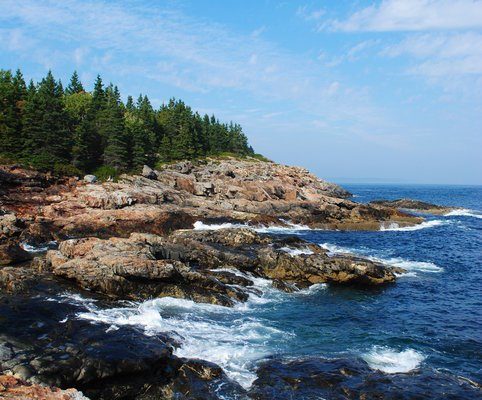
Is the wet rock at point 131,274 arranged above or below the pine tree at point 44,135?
below

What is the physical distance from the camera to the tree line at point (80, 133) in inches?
2830

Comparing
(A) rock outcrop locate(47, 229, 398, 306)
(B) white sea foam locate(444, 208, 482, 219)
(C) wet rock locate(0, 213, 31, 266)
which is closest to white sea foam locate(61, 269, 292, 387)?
(A) rock outcrop locate(47, 229, 398, 306)

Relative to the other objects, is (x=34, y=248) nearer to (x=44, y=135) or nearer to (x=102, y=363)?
(x=102, y=363)

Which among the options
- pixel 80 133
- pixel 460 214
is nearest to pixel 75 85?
pixel 80 133

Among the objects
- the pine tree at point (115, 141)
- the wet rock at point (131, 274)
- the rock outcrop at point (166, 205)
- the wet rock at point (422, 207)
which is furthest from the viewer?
the wet rock at point (422, 207)

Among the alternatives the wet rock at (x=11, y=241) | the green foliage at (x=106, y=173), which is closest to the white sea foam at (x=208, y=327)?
the wet rock at (x=11, y=241)

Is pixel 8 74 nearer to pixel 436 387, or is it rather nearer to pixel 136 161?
pixel 136 161

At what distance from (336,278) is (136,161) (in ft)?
191

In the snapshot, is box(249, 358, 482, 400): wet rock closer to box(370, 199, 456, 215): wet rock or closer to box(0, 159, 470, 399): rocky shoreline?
box(0, 159, 470, 399): rocky shoreline

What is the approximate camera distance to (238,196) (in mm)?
78812

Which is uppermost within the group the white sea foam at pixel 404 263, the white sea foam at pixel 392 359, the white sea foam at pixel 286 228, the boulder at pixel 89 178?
the boulder at pixel 89 178

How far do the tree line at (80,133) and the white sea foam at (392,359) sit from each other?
2380 inches

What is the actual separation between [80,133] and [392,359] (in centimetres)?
7379

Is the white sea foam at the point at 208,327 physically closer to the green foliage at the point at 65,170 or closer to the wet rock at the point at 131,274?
the wet rock at the point at 131,274
